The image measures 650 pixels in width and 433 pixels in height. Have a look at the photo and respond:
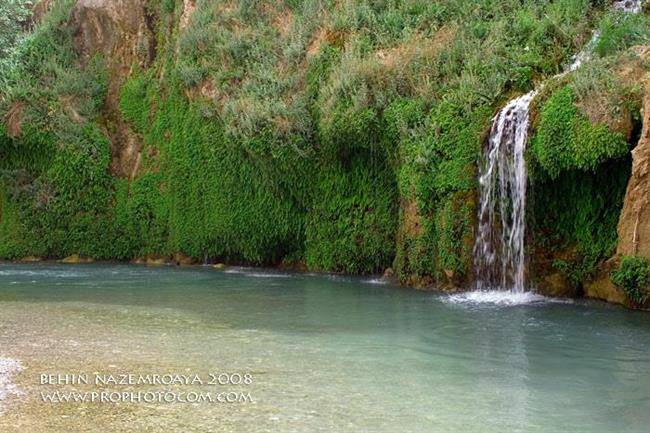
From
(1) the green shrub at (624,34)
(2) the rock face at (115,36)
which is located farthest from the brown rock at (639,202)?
(2) the rock face at (115,36)

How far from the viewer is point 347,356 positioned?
326 inches

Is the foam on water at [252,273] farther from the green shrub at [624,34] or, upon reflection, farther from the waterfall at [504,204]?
the green shrub at [624,34]

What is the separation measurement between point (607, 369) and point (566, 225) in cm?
652

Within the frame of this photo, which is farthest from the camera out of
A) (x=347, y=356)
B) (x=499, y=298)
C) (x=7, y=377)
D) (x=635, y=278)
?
(x=499, y=298)

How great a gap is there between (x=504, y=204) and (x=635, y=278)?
A: 285 cm

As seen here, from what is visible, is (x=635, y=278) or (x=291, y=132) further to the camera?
(x=291, y=132)

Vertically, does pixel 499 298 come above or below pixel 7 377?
above

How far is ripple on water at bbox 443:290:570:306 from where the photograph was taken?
1280 cm

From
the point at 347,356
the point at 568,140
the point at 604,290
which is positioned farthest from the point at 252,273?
the point at 347,356

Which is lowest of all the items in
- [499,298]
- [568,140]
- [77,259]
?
[499,298]

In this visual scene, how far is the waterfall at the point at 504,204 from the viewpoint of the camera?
1389 centimetres

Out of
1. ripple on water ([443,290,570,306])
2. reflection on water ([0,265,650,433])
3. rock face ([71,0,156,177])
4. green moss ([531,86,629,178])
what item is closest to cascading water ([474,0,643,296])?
ripple on water ([443,290,570,306])

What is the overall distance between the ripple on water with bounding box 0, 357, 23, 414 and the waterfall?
28.1 feet

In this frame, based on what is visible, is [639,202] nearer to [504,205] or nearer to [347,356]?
[504,205]
